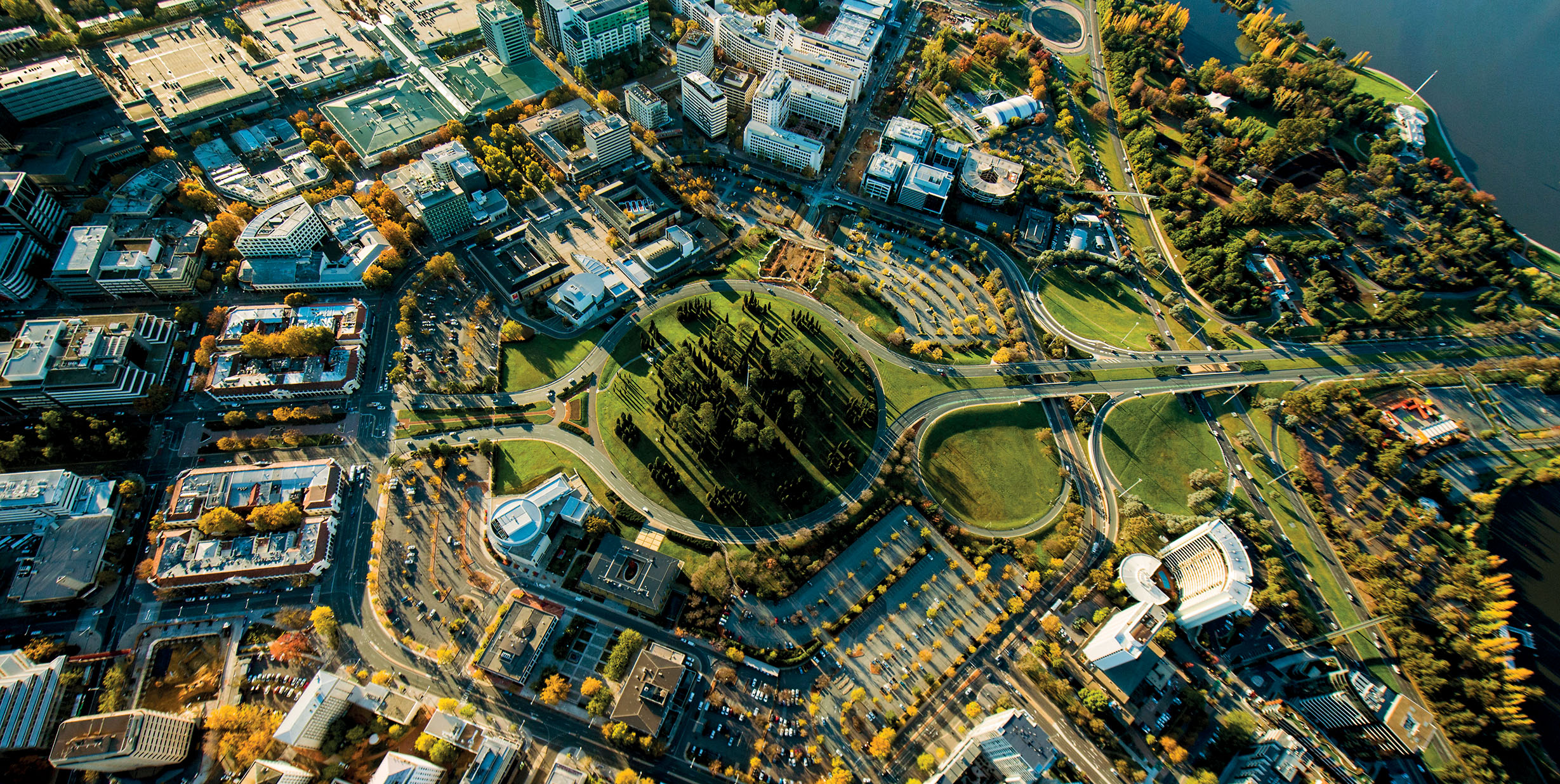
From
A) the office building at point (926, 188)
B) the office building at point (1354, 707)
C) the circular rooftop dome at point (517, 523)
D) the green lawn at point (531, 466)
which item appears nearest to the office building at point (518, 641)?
the circular rooftop dome at point (517, 523)

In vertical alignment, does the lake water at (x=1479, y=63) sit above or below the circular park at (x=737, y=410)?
above

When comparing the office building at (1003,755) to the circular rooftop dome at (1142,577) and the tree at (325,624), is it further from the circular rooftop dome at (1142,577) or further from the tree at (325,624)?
the tree at (325,624)

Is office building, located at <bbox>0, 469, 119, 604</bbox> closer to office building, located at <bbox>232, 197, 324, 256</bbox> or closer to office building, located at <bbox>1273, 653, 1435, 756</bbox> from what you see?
office building, located at <bbox>232, 197, 324, 256</bbox>

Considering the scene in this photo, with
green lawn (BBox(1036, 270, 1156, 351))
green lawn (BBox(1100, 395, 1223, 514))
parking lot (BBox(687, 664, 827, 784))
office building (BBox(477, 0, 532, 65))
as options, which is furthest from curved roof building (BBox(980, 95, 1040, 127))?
parking lot (BBox(687, 664, 827, 784))

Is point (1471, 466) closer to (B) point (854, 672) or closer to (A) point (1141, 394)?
(A) point (1141, 394)

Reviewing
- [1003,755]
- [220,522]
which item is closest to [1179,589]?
[1003,755]

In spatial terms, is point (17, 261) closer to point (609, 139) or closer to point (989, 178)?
point (609, 139)
